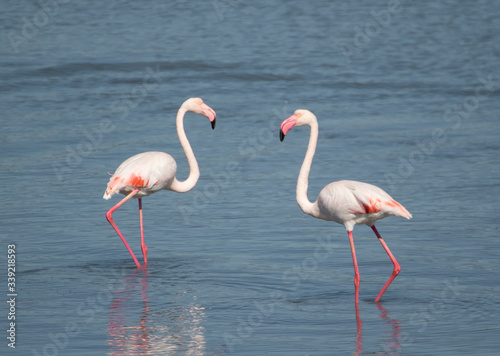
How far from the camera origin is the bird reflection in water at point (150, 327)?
588 cm

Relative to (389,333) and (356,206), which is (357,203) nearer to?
(356,206)

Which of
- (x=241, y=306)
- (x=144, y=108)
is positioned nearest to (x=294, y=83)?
(x=144, y=108)

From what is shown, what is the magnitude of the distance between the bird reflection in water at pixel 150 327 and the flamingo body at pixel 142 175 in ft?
5.07

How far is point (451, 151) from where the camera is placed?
42.5ft

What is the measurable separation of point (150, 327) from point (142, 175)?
102 inches

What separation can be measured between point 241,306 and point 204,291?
557 millimetres

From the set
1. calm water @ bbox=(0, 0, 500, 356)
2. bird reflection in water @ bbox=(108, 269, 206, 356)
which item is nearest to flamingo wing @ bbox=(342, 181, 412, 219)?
calm water @ bbox=(0, 0, 500, 356)

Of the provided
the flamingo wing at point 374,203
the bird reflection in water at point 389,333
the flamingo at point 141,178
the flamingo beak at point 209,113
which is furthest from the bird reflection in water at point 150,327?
the flamingo beak at point 209,113

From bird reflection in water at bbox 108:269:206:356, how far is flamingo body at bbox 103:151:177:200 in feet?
5.07

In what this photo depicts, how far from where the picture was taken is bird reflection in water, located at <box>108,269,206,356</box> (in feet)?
19.3

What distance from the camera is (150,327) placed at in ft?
20.7

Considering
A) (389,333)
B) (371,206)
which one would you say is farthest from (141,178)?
(389,333)

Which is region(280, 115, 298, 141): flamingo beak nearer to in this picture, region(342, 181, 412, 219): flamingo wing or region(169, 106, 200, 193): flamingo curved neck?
region(342, 181, 412, 219): flamingo wing

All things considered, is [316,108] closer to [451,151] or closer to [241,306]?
[451,151]
